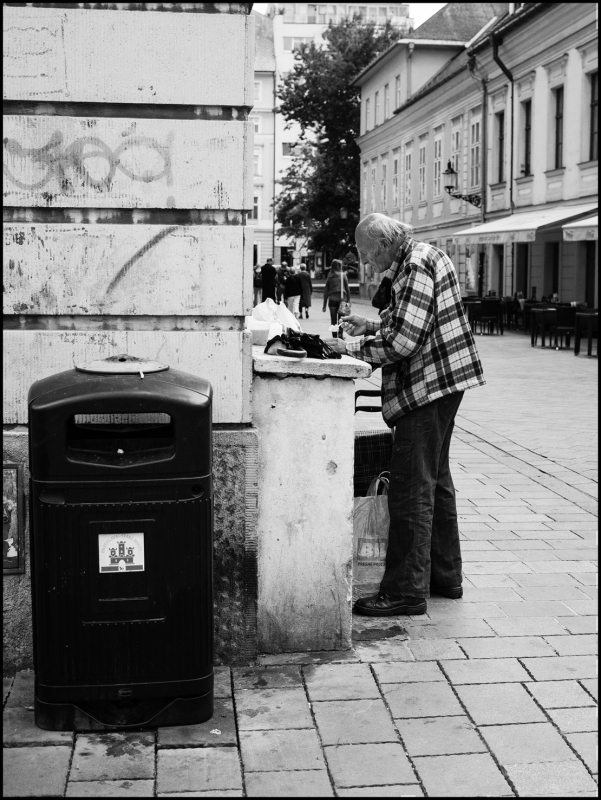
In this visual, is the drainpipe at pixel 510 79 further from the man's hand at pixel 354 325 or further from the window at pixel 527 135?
the man's hand at pixel 354 325

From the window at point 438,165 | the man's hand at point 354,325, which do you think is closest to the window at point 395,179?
the window at point 438,165

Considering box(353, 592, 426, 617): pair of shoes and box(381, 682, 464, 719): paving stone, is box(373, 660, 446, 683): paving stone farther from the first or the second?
box(353, 592, 426, 617): pair of shoes

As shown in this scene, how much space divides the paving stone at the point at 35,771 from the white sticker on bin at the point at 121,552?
1.91ft

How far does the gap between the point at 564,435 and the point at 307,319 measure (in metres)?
21.7

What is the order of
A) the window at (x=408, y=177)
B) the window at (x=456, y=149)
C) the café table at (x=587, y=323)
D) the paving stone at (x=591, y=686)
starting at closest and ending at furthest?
the paving stone at (x=591, y=686), the café table at (x=587, y=323), the window at (x=456, y=149), the window at (x=408, y=177)

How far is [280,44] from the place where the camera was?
303ft

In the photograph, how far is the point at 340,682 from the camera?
3934mm

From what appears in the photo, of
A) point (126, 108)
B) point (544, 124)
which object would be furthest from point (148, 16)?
point (544, 124)

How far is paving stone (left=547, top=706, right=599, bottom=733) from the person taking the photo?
3.54m

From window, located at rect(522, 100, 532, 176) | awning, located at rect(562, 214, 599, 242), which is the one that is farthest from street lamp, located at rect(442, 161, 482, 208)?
awning, located at rect(562, 214, 599, 242)

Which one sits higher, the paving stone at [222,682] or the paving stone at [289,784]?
the paving stone at [222,682]

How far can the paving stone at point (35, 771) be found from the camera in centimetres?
309

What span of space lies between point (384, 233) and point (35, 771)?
8.25 feet

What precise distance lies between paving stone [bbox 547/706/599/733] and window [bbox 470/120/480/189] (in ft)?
103
